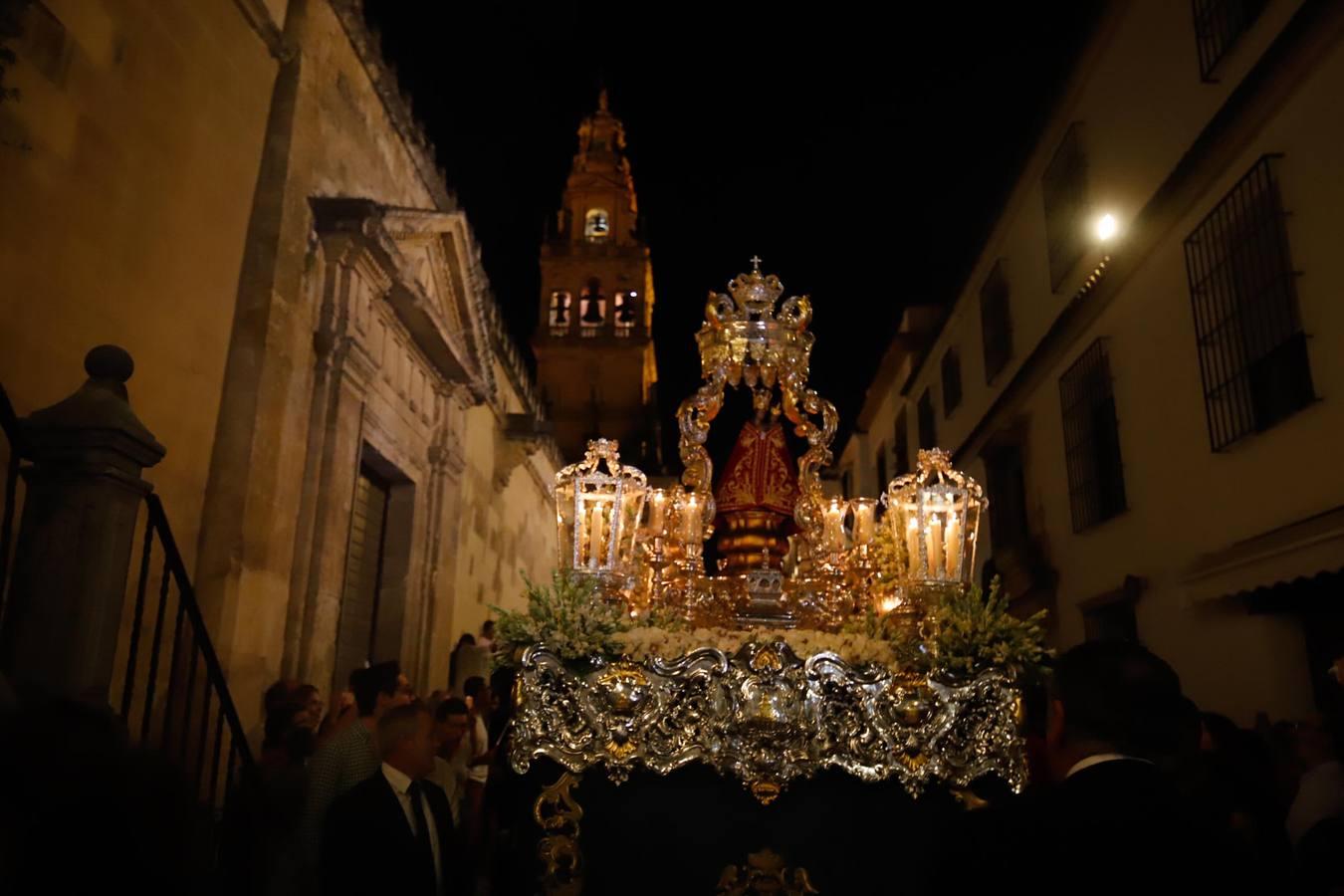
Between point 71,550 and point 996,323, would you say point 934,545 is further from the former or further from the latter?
point 996,323

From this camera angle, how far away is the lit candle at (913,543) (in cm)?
512

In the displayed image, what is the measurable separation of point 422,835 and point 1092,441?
9254 mm

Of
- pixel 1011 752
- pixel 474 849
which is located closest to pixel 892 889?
pixel 1011 752

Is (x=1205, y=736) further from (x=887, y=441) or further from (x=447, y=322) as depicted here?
(x=887, y=441)

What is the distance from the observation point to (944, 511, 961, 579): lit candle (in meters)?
5.10

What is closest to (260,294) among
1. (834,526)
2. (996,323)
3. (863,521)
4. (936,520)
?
(834,526)

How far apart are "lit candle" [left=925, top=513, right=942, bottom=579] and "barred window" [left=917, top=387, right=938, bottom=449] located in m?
13.5

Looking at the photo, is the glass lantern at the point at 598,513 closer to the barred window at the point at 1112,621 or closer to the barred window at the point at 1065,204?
the barred window at the point at 1112,621

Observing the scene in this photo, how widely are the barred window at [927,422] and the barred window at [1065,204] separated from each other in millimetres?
6375

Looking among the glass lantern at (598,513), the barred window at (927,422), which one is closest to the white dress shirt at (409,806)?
the glass lantern at (598,513)

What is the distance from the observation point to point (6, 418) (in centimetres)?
369

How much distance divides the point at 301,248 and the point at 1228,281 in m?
7.92

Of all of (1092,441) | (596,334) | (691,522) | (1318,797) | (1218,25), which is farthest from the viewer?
(596,334)

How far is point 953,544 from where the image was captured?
512 cm
